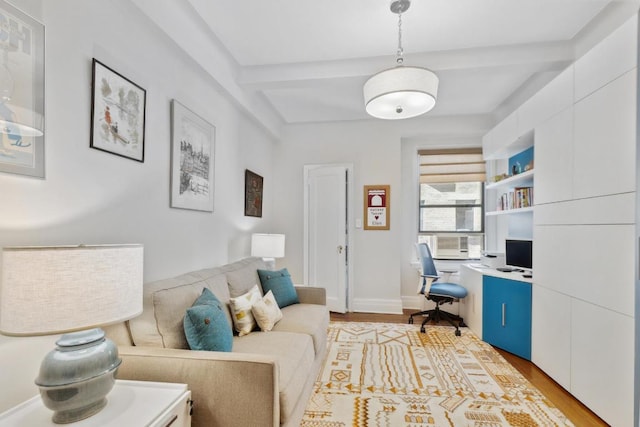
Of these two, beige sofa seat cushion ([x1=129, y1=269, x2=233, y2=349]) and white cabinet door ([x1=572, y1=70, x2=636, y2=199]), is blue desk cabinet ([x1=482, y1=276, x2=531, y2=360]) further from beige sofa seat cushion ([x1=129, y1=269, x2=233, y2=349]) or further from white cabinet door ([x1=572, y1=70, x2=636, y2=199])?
beige sofa seat cushion ([x1=129, y1=269, x2=233, y2=349])

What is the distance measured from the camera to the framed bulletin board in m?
4.55

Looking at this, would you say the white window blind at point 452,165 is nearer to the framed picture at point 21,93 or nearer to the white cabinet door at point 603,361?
the white cabinet door at point 603,361

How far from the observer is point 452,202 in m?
4.85

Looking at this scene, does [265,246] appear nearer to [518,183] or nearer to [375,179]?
[375,179]

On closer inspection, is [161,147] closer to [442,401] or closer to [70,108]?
[70,108]

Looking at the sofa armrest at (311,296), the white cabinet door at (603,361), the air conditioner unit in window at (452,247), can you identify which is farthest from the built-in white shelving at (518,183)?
the sofa armrest at (311,296)

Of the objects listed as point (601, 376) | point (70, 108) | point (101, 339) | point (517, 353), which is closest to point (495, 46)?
point (601, 376)

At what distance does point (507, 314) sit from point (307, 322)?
2.06m

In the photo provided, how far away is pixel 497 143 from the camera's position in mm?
3703

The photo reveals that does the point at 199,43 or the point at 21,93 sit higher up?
the point at 199,43

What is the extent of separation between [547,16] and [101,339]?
11.1ft

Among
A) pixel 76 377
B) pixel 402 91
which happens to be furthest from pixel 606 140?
pixel 76 377

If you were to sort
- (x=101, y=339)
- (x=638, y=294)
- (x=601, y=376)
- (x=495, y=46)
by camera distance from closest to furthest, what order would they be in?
1. (x=101, y=339)
2. (x=638, y=294)
3. (x=601, y=376)
4. (x=495, y=46)

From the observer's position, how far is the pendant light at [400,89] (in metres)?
2.04
